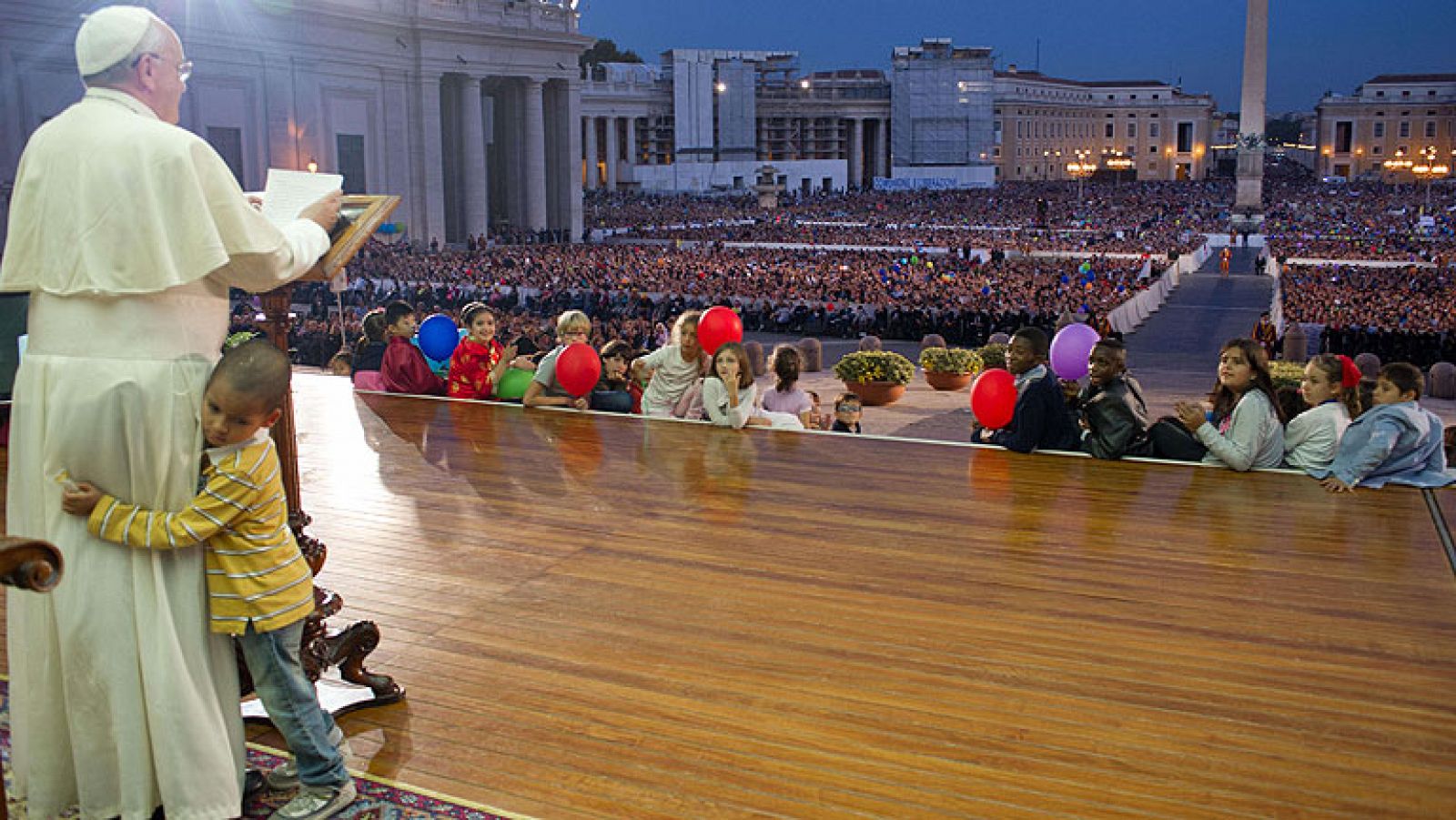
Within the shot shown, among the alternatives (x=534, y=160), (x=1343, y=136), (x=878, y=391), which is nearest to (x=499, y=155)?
(x=534, y=160)

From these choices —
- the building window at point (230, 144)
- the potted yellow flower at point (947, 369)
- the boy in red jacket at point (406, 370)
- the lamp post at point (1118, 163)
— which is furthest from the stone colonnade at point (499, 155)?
the lamp post at point (1118, 163)

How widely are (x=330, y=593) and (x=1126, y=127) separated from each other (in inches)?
5058

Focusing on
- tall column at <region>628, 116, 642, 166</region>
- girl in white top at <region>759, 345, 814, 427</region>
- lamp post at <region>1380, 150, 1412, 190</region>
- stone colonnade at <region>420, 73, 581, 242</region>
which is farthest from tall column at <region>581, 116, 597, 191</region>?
girl in white top at <region>759, 345, 814, 427</region>

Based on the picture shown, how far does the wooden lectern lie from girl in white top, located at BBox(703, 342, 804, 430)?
410 centimetres

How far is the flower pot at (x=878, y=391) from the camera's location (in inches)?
578

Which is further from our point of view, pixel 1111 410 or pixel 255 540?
pixel 1111 410

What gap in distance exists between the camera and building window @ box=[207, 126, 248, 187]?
34188 millimetres

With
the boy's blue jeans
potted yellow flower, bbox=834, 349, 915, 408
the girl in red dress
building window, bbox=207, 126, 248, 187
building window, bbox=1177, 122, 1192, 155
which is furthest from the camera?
building window, bbox=1177, 122, 1192, 155

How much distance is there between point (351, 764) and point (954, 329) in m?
20.9

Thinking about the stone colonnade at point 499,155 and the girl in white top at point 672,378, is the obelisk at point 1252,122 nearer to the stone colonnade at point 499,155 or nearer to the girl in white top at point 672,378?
the stone colonnade at point 499,155

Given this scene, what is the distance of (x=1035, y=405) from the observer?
725 centimetres

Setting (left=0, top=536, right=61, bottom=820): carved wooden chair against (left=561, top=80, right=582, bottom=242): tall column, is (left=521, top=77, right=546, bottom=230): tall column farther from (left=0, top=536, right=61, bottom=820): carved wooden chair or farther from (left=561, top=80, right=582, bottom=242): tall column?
(left=0, top=536, right=61, bottom=820): carved wooden chair

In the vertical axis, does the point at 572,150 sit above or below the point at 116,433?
above

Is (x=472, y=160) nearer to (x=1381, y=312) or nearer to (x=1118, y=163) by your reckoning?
(x=1381, y=312)
